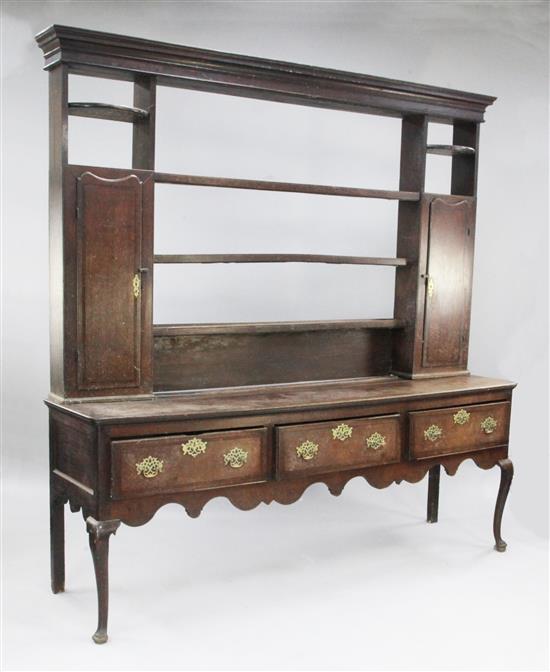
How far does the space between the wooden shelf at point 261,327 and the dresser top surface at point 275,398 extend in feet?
0.85

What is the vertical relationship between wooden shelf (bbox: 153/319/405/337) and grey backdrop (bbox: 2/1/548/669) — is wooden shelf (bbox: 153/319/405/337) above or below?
below

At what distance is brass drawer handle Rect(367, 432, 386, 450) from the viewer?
382 centimetres

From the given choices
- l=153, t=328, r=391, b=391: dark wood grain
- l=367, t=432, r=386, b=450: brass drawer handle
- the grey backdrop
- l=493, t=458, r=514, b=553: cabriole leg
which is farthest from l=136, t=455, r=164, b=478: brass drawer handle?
l=493, t=458, r=514, b=553: cabriole leg

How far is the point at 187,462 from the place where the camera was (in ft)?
11.1

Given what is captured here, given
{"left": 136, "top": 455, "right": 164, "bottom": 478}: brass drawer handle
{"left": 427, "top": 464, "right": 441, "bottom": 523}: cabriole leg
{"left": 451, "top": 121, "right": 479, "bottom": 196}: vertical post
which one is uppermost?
{"left": 451, "top": 121, "right": 479, "bottom": 196}: vertical post

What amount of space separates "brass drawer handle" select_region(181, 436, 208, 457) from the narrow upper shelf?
1.47 metres

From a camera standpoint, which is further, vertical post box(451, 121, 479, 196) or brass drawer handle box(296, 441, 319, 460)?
vertical post box(451, 121, 479, 196)

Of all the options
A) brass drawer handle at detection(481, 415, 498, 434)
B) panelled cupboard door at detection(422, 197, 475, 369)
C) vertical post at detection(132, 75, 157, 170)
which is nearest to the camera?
vertical post at detection(132, 75, 157, 170)

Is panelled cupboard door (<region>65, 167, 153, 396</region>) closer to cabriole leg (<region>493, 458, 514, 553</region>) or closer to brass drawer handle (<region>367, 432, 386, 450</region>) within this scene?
brass drawer handle (<region>367, 432, 386, 450</region>)

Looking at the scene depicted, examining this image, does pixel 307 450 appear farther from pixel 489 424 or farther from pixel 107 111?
pixel 107 111

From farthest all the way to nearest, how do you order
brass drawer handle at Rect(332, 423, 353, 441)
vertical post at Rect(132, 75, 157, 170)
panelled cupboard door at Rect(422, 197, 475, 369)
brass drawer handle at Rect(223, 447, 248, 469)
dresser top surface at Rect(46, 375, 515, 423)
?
panelled cupboard door at Rect(422, 197, 475, 369) < brass drawer handle at Rect(332, 423, 353, 441) < vertical post at Rect(132, 75, 157, 170) < brass drawer handle at Rect(223, 447, 248, 469) < dresser top surface at Rect(46, 375, 515, 423)

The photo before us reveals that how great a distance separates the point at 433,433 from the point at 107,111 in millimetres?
1978

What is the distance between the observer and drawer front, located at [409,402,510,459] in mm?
3988

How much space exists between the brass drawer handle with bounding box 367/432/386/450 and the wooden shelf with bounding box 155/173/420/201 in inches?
43.1
